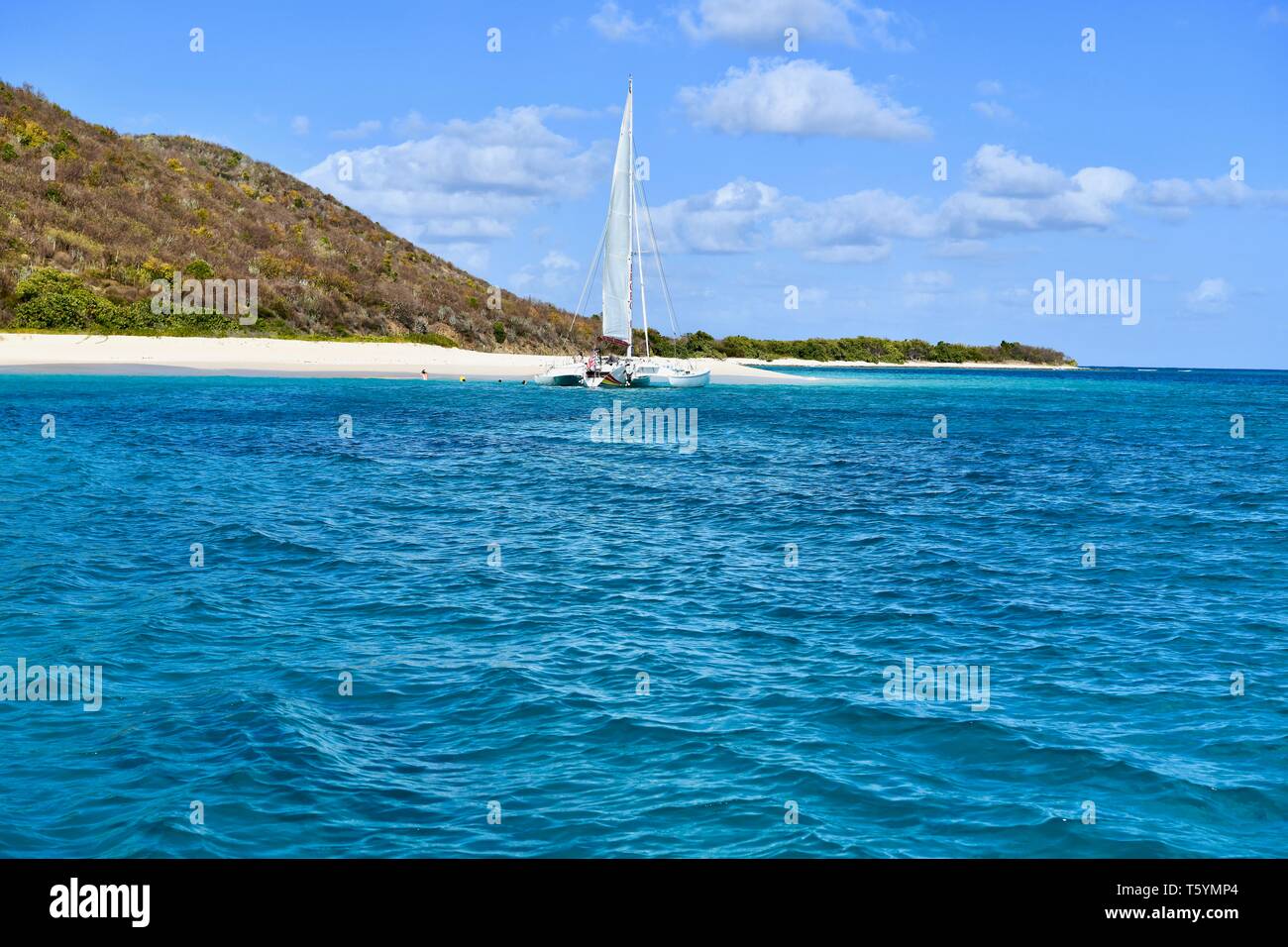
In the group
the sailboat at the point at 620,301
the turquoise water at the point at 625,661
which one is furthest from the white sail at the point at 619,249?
the turquoise water at the point at 625,661

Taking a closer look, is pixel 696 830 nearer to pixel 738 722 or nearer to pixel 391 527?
pixel 738 722

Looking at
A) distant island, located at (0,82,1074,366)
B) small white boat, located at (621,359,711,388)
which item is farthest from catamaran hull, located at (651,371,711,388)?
distant island, located at (0,82,1074,366)

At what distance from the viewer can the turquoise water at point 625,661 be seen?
8547mm

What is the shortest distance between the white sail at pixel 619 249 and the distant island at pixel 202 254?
16.3 feet

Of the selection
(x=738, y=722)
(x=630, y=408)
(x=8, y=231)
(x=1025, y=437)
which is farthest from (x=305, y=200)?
(x=738, y=722)

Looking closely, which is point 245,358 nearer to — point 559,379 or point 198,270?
point 198,270

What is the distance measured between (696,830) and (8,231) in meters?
79.2

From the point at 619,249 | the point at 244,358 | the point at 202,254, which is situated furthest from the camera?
the point at 202,254

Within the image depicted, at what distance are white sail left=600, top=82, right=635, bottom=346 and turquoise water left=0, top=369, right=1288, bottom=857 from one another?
4336 centimetres

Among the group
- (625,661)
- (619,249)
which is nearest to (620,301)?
(619,249)

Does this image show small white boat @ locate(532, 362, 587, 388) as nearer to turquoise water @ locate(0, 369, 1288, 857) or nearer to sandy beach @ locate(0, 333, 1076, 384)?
sandy beach @ locate(0, 333, 1076, 384)

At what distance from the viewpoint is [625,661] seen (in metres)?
12.6

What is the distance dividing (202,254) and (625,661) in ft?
274
